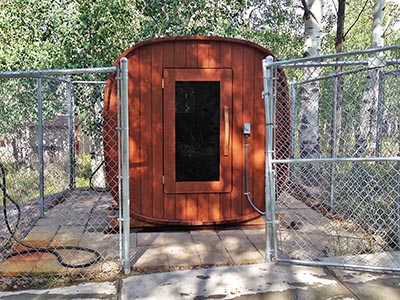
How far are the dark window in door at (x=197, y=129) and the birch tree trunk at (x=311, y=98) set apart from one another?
11.0 ft

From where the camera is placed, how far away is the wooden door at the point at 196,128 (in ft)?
15.6

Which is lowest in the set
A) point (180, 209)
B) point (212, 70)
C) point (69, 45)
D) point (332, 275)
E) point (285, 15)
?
point (332, 275)

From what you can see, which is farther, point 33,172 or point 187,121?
point 33,172

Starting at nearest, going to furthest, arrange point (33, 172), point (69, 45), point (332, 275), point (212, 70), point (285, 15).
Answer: point (332, 275)
point (212, 70)
point (33, 172)
point (69, 45)
point (285, 15)

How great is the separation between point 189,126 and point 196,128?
86mm

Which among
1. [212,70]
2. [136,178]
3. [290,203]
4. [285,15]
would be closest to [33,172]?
[136,178]

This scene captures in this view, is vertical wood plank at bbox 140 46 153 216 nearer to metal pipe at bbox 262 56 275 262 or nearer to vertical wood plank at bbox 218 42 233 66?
vertical wood plank at bbox 218 42 233 66

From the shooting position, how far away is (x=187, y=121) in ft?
15.8

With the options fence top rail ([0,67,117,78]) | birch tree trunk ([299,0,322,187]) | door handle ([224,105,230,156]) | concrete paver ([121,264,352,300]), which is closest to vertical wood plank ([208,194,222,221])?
door handle ([224,105,230,156])

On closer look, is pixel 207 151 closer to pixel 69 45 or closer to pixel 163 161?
pixel 163 161

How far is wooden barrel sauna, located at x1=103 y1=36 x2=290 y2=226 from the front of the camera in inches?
187

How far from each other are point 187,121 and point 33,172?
2853 millimetres

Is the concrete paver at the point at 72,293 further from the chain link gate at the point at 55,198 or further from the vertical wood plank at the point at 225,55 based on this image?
the vertical wood plank at the point at 225,55

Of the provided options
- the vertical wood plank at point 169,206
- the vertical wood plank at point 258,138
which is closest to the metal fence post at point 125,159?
the vertical wood plank at point 169,206
